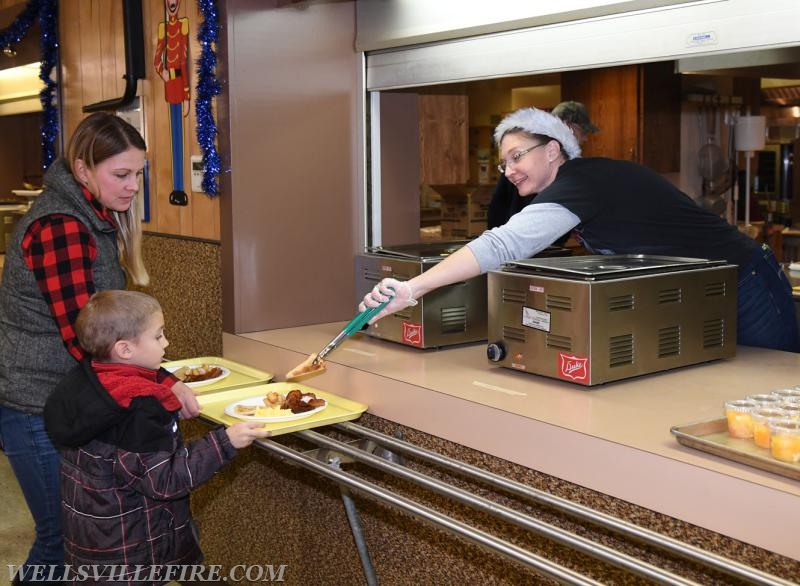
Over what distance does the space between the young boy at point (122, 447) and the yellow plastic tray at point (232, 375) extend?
438 mm

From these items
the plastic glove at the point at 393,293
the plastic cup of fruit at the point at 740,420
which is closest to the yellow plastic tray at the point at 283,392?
the plastic glove at the point at 393,293

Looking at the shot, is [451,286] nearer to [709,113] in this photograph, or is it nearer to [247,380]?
[247,380]

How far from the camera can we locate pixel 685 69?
2521mm

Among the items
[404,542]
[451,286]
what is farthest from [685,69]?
[404,542]

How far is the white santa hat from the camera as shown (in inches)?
98.0

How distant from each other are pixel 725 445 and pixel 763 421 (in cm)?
8

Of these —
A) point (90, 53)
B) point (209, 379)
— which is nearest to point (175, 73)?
point (90, 53)

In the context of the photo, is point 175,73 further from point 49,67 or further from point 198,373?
point 49,67

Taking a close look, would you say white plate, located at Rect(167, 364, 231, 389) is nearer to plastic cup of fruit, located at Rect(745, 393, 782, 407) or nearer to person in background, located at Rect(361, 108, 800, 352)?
person in background, located at Rect(361, 108, 800, 352)

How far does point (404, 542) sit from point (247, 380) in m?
0.63

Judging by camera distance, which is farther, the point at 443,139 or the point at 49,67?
the point at 49,67

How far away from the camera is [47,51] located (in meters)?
4.19

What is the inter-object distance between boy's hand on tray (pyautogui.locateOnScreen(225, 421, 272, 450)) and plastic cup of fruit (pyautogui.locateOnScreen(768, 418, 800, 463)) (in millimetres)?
1007

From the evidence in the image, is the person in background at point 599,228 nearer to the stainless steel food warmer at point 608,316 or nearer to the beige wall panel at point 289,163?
the stainless steel food warmer at point 608,316
